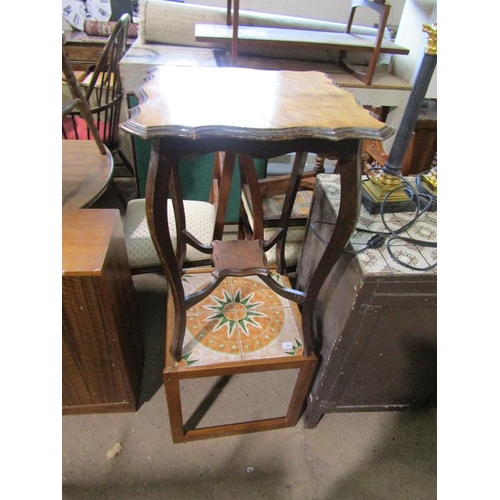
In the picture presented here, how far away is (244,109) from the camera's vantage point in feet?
1.85

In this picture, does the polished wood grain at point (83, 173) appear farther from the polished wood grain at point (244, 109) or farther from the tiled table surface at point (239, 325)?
the polished wood grain at point (244, 109)

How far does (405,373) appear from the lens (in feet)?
3.33

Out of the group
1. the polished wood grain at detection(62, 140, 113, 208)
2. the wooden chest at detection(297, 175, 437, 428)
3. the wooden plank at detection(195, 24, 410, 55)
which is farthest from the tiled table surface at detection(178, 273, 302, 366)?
the wooden plank at detection(195, 24, 410, 55)

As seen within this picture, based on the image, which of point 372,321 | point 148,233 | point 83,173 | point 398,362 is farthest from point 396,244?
point 83,173

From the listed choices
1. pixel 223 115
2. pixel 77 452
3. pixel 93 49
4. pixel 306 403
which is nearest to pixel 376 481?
pixel 306 403

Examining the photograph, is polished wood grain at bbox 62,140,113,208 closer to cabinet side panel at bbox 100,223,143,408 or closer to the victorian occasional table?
cabinet side panel at bbox 100,223,143,408

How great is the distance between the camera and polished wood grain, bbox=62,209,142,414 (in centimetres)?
79

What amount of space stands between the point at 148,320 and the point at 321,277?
3.12 feet

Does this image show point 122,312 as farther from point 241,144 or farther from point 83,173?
point 241,144

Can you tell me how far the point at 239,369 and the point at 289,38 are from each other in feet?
4.50

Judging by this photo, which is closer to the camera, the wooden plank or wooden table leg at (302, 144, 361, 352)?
wooden table leg at (302, 144, 361, 352)

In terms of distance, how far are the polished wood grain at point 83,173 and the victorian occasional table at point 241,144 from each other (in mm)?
340

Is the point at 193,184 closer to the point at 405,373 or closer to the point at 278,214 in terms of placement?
the point at 278,214

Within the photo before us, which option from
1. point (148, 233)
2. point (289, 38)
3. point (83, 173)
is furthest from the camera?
point (289, 38)
